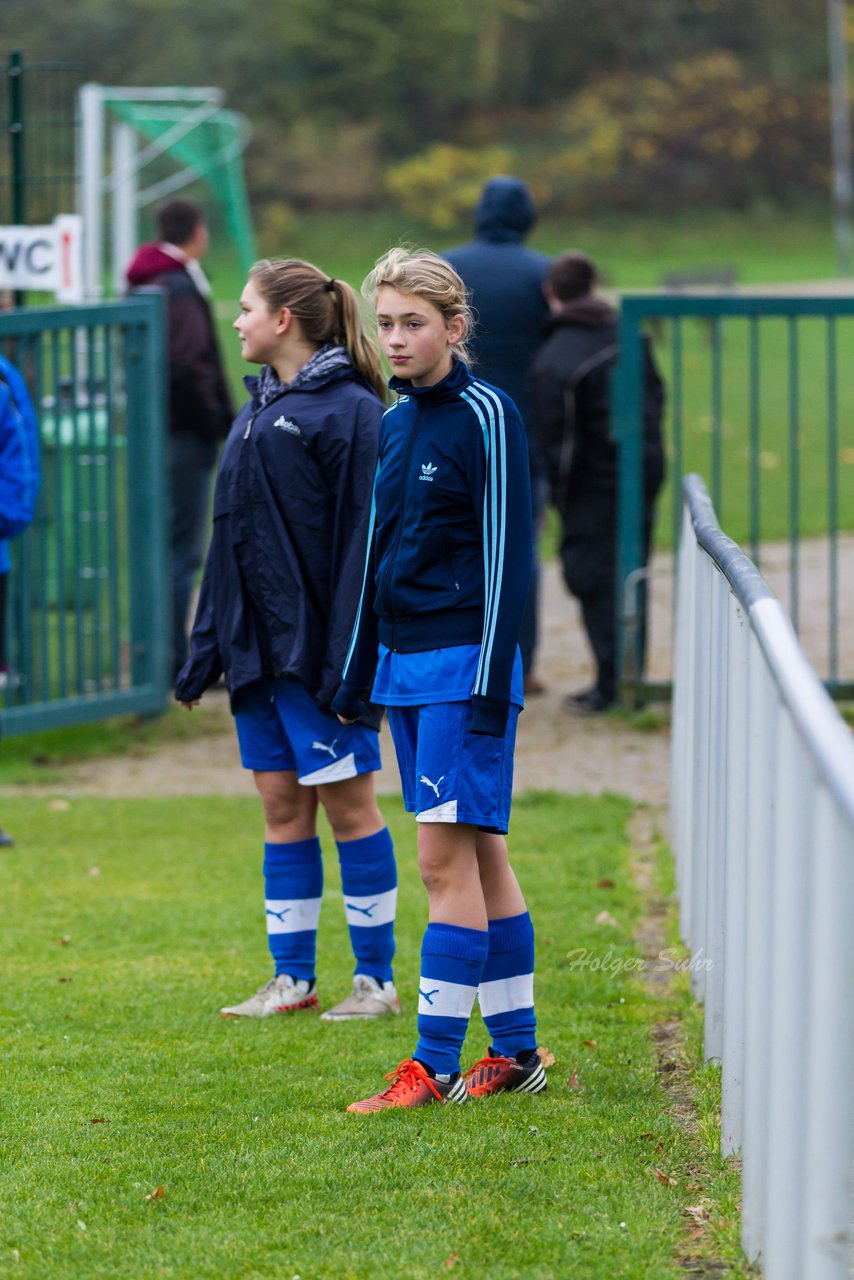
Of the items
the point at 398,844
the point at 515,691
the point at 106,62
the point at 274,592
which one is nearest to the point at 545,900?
the point at 398,844

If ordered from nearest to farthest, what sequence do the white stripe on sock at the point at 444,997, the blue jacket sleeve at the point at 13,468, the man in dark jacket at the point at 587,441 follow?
the white stripe on sock at the point at 444,997, the blue jacket sleeve at the point at 13,468, the man in dark jacket at the point at 587,441

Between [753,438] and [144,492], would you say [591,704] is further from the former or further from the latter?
[144,492]

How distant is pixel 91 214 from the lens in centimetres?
1380

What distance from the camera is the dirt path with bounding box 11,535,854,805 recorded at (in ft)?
26.8

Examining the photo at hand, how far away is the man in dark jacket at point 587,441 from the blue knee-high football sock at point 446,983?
5.28 m

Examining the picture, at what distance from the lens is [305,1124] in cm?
396

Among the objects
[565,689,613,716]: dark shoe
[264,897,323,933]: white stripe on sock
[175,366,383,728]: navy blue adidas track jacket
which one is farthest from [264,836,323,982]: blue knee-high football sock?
[565,689,613,716]: dark shoe

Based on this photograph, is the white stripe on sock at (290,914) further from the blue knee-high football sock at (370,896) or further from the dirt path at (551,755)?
the dirt path at (551,755)

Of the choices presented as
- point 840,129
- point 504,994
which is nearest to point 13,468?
point 504,994

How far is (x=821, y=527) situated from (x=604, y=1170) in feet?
37.1

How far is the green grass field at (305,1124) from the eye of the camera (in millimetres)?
3273

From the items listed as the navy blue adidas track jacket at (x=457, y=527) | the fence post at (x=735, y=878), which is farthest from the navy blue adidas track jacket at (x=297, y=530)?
the fence post at (x=735, y=878)

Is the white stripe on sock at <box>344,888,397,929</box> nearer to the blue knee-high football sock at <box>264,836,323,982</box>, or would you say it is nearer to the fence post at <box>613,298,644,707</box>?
the blue knee-high football sock at <box>264,836,323,982</box>

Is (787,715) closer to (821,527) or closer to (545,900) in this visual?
(545,900)
